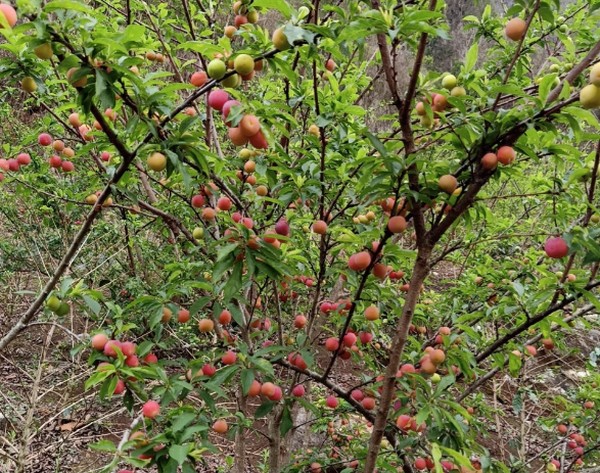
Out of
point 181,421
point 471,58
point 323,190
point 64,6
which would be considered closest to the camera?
point 64,6

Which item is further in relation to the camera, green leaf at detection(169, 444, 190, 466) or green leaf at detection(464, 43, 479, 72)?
green leaf at detection(464, 43, 479, 72)

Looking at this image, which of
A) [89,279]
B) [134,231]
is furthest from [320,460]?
[89,279]

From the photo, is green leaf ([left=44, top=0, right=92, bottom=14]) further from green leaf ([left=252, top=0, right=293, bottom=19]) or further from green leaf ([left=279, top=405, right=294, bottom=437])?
green leaf ([left=279, top=405, right=294, bottom=437])

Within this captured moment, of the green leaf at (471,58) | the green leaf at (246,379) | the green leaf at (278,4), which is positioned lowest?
the green leaf at (246,379)

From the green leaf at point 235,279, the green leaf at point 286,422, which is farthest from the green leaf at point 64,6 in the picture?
the green leaf at point 286,422

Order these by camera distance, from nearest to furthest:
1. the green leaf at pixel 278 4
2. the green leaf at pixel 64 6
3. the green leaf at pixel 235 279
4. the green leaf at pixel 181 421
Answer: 1. the green leaf at pixel 64 6
2. the green leaf at pixel 278 4
3. the green leaf at pixel 181 421
4. the green leaf at pixel 235 279

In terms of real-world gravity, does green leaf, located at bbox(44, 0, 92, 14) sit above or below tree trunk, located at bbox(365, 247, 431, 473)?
above

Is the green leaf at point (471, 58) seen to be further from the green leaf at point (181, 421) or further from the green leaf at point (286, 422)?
the green leaf at point (286, 422)

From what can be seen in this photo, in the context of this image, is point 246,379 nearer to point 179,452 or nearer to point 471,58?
point 179,452

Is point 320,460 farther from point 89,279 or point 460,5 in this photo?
point 460,5

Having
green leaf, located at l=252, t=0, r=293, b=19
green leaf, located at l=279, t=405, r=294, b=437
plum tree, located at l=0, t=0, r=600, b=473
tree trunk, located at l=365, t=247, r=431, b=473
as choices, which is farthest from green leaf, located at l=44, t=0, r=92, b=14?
green leaf, located at l=279, t=405, r=294, b=437

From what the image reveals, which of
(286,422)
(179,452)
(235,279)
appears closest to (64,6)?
(235,279)

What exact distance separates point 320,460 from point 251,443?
70.2 inches

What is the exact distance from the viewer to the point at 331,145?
2.11 metres
